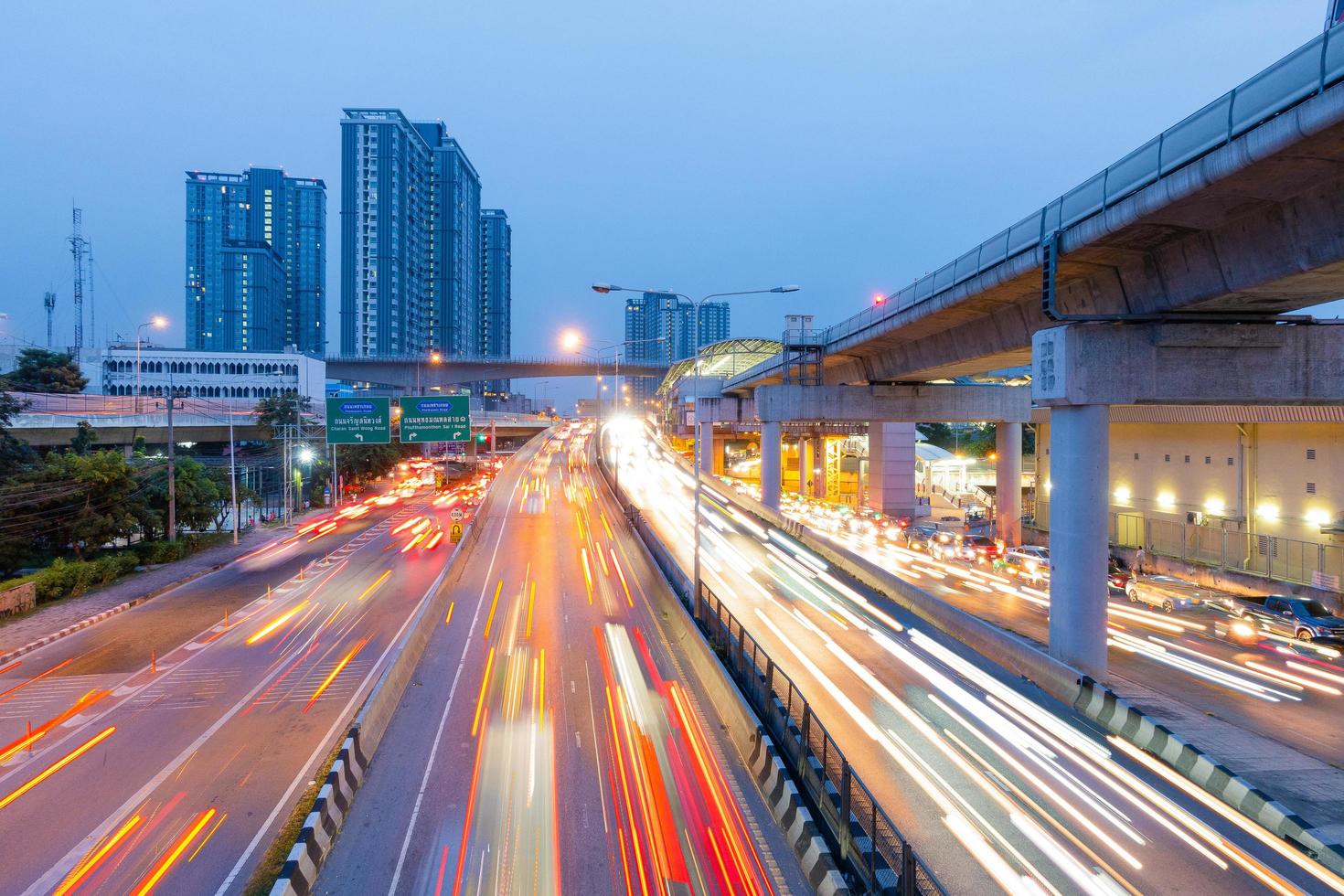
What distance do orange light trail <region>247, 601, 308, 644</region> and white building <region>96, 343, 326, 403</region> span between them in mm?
70559

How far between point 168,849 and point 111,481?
91.3ft

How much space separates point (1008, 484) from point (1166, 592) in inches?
627

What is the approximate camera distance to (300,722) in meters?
15.3

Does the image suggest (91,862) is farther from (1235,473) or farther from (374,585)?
(1235,473)

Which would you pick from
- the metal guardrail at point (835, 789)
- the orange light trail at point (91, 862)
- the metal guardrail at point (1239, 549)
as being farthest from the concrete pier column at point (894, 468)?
the orange light trail at point (91, 862)

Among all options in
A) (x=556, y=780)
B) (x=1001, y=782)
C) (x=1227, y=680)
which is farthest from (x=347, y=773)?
(x=1227, y=680)

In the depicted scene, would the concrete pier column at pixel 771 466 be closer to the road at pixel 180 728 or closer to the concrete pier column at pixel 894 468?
the concrete pier column at pixel 894 468

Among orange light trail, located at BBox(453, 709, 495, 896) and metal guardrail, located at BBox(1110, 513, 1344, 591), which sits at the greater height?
metal guardrail, located at BBox(1110, 513, 1344, 591)

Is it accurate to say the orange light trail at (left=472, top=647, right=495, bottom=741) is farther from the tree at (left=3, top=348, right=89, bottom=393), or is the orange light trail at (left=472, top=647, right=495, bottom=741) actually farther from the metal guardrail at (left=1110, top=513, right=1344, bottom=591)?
the tree at (left=3, top=348, right=89, bottom=393)

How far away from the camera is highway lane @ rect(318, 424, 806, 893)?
948 centimetres

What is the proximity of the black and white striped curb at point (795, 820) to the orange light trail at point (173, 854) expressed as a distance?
8943mm

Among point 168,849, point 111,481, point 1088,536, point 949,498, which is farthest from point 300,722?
point 949,498

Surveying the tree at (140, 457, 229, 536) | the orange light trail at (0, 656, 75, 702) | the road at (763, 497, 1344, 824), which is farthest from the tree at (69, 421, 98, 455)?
the road at (763, 497, 1344, 824)

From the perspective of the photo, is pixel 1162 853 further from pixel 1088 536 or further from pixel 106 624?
pixel 106 624
